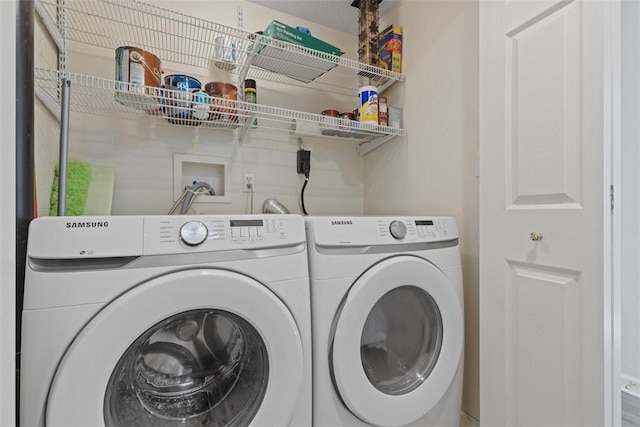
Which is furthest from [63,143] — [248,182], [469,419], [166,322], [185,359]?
[469,419]

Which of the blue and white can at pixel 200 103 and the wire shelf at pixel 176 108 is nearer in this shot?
the wire shelf at pixel 176 108

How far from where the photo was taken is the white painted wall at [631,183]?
1.54 meters

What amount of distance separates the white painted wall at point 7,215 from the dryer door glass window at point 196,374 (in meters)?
0.31

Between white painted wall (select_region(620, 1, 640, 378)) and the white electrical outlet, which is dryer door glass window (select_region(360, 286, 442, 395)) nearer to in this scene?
the white electrical outlet

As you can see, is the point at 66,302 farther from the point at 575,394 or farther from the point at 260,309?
the point at 575,394

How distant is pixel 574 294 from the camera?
89cm

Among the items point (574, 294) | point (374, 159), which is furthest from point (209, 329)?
point (374, 159)

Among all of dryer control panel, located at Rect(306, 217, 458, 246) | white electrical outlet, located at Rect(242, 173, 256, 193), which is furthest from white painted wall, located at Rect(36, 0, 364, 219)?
dryer control panel, located at Rect(306, 217, 458, 246)

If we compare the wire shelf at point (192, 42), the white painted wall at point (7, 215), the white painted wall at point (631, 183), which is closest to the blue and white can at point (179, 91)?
the wire shelf at point (192, 42)

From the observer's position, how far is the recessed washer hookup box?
4.28ft

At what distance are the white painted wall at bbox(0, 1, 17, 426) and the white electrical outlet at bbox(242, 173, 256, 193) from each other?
1.16 metres

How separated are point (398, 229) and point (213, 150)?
1.01 metres

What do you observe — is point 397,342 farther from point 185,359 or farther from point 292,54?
point 292,54

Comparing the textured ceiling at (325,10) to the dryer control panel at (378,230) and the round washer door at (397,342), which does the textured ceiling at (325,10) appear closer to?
the dryer control panel at (378,230)
